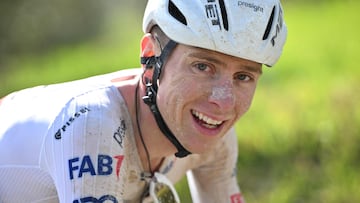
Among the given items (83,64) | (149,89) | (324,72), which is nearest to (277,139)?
(324,72)

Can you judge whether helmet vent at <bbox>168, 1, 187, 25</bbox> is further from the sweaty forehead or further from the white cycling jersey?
the white cycling jersey

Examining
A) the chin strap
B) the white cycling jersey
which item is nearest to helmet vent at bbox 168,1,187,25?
the chin strap

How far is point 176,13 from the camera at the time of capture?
14.0ft

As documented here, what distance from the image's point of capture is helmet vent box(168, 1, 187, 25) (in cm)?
422

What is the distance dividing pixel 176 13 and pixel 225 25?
0.75ft

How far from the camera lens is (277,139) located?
827 centimetres

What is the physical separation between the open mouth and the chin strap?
182 millimetres

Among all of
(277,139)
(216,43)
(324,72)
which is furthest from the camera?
(324,72)

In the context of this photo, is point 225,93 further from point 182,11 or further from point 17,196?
point 17,196

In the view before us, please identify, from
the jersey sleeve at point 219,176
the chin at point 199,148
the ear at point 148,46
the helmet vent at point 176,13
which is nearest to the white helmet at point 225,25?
the helmet vent at point 176,13

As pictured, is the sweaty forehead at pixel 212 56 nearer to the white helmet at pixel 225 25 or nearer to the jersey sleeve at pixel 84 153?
the white helmet at pixel 225 25

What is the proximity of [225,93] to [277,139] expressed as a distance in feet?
13.7

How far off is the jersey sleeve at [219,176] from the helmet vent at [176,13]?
926mm

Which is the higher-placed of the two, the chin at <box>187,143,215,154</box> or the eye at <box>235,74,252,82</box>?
the eye at <box>235,74,252,82</box>
